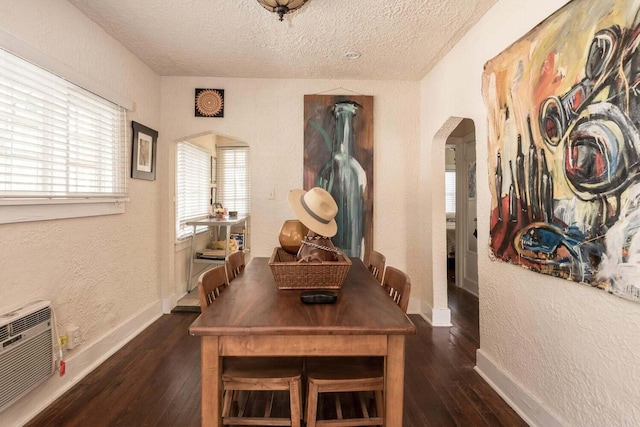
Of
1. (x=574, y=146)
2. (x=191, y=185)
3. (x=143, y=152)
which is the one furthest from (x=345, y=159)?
(x=191, y=185)

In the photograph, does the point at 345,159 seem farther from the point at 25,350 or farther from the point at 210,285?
the point at 25,350

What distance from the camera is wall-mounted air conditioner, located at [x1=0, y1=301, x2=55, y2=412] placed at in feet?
5.08

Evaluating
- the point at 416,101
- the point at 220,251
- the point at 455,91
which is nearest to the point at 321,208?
the point at 455,91

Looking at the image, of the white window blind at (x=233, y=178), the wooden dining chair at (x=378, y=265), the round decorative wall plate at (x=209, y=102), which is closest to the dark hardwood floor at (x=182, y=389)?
the wooden dining chair at (x=378, y=265)

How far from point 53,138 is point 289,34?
5.87ft

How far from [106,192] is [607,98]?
314cm

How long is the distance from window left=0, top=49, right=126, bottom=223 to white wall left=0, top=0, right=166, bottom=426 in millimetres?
153

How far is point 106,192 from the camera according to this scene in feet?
8.13

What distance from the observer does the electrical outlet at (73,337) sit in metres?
2.09

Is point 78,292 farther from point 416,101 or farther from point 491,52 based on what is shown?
point 416,101

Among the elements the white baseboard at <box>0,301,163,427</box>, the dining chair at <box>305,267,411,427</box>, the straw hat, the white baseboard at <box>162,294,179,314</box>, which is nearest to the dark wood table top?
the dining chair at <box>305,267,411,427</box>

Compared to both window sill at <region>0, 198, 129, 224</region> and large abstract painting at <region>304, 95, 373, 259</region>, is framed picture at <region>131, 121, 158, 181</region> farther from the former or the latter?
large abstract painting at <region>304, 95, 373, 259</region>

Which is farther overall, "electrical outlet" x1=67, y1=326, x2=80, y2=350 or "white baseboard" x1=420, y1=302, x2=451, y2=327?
"white baseboard" x1=420, y1=302, x2=451, y2=327

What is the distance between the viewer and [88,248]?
2273 millimetres
